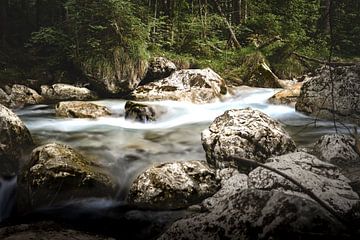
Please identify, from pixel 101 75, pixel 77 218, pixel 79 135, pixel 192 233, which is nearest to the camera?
pixel 192 233

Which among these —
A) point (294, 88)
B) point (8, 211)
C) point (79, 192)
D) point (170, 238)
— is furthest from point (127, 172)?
point (294, 88)

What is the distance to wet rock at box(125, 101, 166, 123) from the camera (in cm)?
420

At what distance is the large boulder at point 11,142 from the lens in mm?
3127

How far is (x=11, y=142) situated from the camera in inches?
129

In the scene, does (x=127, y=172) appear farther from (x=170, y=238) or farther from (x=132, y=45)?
(x=132, y=45)

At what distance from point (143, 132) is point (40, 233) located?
1.92m

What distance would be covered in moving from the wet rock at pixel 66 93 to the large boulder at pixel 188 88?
3.04 ft

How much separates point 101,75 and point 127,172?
9.87 ft

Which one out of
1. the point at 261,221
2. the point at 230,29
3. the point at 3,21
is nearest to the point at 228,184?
the point at 261,221

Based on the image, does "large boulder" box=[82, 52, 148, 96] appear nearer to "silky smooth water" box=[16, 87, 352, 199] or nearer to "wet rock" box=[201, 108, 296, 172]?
"silky smooth water" box=[16, 87, 352, 199]

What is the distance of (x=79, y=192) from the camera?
108 inches

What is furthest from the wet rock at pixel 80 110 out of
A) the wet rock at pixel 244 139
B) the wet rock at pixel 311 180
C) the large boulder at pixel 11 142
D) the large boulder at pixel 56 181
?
the wet rock at pixel 311 180

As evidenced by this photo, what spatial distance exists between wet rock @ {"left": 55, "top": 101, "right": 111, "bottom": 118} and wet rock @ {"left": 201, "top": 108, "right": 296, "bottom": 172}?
6.25 feet

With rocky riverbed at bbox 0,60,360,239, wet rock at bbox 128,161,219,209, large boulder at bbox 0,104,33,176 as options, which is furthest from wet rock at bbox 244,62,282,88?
large boulder at bbox 0,104,33,176
